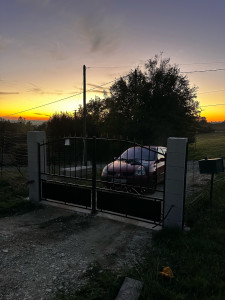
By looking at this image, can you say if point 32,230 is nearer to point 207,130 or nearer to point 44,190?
point 44,190

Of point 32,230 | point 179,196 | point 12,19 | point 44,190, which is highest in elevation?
point 12,19

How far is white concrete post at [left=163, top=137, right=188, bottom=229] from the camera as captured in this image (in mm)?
4660

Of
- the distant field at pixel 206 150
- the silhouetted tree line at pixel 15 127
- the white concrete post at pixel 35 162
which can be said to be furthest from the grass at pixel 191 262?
the silhouetted tree line at pixel 15 127

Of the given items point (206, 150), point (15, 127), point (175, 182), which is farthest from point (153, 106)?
point (175, 182)

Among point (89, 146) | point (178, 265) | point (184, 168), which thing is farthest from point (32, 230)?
point (89, 146)

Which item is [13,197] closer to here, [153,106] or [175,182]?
[175,182]

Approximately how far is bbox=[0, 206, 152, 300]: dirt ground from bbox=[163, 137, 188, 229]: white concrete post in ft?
2.17

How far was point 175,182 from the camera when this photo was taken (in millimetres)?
4777

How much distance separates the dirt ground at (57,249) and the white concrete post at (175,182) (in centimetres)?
66

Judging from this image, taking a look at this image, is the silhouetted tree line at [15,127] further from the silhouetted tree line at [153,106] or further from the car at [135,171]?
the car at [135,171]

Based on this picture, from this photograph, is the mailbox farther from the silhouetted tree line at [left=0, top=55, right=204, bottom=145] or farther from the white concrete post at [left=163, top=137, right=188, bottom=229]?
the silhouetted tree line at [left=0, top=55, right=204, bottom=145]

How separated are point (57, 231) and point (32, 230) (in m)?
0.58

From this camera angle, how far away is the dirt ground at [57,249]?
323cm

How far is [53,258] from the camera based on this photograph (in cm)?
388
